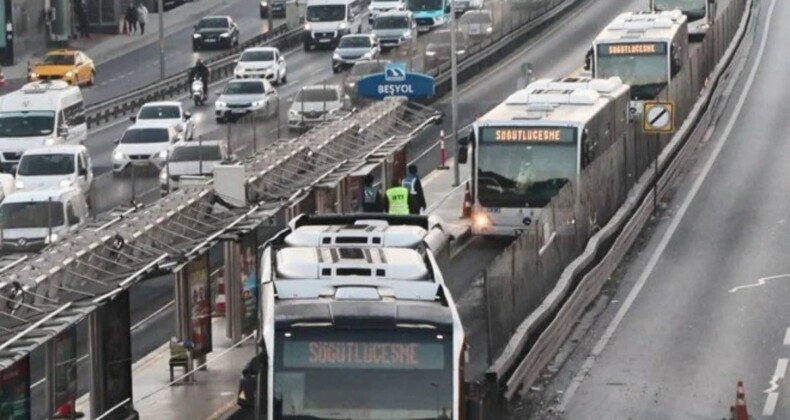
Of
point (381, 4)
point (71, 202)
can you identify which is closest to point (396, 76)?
point (71, 202)

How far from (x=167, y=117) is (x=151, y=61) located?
28429 mm

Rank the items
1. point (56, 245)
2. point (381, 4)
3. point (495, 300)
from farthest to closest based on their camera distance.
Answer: point (381, 4) → point (495, 300) → point (56, 245)

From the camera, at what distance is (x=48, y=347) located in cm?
2550

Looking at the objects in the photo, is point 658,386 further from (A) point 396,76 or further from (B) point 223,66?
(B) point 223,66

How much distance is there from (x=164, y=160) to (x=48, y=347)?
29.4 m

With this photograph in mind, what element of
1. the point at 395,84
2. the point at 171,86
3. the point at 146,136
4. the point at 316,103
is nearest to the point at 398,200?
the point at 395,84

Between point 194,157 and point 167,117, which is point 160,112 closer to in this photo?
point 167,117

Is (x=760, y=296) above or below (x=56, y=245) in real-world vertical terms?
below

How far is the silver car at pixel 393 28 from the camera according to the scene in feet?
278

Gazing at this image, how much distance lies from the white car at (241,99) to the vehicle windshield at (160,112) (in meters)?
4.95

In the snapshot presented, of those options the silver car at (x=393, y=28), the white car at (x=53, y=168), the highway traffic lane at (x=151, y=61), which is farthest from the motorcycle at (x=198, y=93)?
the white car at (x=53, y=168)

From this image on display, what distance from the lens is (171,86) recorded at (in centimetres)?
7681

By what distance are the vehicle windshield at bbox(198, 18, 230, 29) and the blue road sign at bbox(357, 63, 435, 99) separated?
36794 mm

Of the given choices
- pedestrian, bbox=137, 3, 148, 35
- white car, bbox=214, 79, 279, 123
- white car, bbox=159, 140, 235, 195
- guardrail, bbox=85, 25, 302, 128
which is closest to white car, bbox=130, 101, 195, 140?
guardrail, bbox=85, 25, 302, 128
